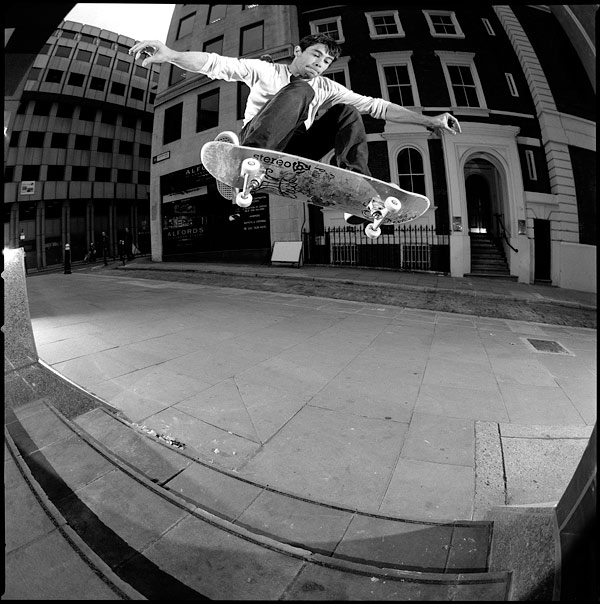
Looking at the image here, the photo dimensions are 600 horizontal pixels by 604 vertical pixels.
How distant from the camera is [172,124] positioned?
7.39 feet

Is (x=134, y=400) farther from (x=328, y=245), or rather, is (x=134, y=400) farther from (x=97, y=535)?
(x=328, y=245)

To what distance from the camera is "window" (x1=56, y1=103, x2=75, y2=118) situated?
67.5 inches

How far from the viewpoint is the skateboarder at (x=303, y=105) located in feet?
5.03

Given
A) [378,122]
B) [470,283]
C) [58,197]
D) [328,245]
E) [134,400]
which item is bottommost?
[134,400]

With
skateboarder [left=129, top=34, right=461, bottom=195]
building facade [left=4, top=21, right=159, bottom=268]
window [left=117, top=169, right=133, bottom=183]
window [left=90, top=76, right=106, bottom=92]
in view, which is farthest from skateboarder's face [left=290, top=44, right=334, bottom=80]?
window [left=117, top=169, right=133, bottom=183]

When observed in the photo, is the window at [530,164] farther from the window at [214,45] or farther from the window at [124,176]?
the window at [124,176]

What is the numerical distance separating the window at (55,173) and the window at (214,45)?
1.19 m

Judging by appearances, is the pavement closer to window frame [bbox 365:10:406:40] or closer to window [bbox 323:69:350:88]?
window [bbox 323:69:350:88]

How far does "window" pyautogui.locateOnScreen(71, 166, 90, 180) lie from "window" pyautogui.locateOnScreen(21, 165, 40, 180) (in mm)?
336

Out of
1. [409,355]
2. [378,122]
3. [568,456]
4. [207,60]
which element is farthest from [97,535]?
[409,355]

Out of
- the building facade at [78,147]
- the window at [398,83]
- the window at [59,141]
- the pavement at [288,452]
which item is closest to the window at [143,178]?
the building facade at [78,147]

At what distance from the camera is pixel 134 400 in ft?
5.85

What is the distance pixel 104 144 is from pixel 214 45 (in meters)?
1.12

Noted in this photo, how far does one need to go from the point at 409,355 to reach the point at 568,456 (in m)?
1.59
